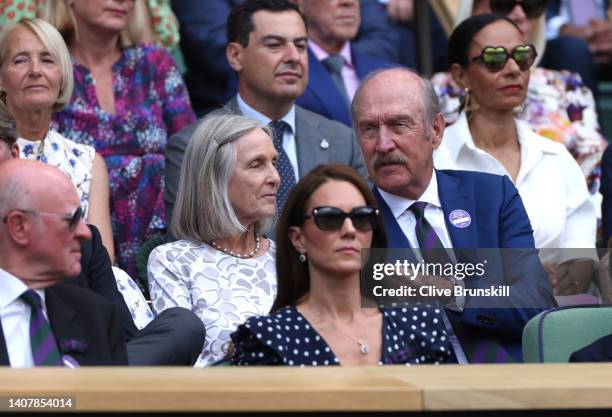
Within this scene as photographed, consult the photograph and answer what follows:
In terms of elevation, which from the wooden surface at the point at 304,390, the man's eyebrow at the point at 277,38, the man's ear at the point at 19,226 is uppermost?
the man's eyebrow at the point at 277,38

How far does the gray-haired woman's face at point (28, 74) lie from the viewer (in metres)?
6.20

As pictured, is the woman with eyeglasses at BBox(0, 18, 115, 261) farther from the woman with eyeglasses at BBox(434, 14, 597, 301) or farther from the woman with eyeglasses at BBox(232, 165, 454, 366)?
the woman with eyeglasses at BBox(232, 165, 454, 366)

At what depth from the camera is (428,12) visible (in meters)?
8.25

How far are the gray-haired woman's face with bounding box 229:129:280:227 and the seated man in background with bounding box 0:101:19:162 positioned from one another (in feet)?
2.78

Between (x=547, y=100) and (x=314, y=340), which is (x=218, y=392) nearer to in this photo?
(x=314, y=340)

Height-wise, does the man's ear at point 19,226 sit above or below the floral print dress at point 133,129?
below

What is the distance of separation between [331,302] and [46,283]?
34.8 inches

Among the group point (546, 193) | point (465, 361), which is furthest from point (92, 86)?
point (465, 361)

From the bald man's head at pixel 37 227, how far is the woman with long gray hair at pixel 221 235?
0.95 meters

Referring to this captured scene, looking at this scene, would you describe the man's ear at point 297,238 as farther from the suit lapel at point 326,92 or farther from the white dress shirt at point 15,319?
the suit lapel at point 326,92

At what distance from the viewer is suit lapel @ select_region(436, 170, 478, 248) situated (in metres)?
5.42

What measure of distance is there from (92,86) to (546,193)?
2196mm

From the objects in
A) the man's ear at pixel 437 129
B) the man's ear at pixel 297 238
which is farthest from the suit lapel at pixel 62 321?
the man's ear at pixel 437 129

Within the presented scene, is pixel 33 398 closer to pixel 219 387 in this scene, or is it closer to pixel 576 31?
pixel 219 387
